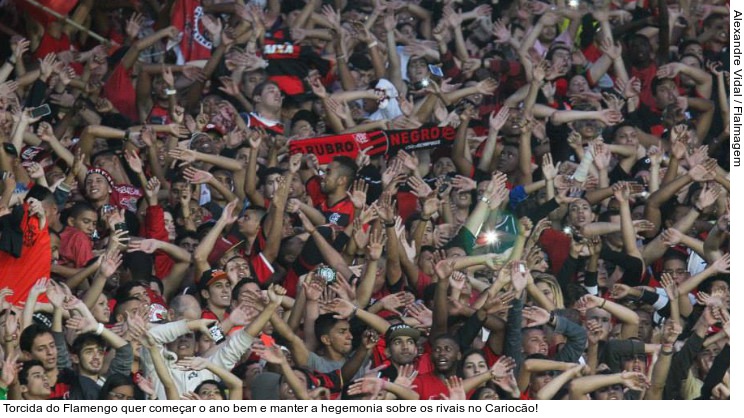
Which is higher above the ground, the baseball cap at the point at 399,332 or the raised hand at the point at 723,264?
the baseball cap at the point at 399,332

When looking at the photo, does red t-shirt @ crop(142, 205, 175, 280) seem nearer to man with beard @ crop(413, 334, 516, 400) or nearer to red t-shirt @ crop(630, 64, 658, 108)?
man with beard @ crop(413, 334, 516, 400)

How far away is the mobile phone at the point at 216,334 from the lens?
16.1 m

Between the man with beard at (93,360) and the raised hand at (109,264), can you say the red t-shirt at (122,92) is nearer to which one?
the raised hand at (109,264)

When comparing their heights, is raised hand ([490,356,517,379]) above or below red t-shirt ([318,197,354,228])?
above

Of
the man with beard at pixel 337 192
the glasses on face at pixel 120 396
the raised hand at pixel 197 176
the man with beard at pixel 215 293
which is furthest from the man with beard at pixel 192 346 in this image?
the raised hand at pixel 197 176

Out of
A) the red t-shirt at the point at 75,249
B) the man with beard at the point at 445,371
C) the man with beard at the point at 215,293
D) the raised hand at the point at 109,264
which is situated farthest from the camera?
the red t-shirt at the point at 75,249

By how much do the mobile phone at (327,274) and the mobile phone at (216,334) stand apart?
86 cm

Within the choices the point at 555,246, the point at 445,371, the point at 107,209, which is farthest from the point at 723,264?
the point at 107,209

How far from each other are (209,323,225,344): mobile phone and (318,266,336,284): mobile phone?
0.86 metres

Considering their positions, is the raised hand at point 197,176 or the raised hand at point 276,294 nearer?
the raised hand at point 276,294

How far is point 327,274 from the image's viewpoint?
1673cm

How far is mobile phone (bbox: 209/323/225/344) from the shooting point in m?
16.1

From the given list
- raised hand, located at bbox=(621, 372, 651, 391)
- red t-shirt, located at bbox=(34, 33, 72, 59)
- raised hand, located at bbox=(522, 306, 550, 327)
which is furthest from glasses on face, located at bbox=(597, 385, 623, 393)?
red t-shirt, located at bbox=(34, 33, 72, 59)

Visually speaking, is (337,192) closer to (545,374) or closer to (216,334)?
(216,334)
